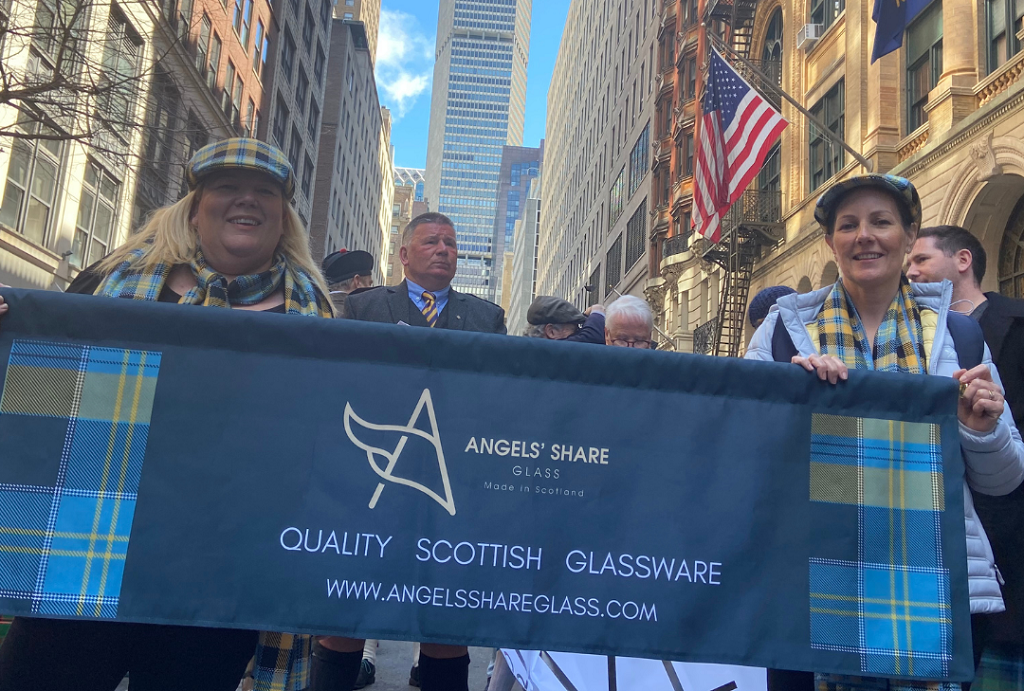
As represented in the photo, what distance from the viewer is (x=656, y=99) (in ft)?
130

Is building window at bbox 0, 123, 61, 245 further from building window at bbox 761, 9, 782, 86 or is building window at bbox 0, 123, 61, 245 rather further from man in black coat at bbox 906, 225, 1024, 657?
building window at bbox 761, 9, 782, 86

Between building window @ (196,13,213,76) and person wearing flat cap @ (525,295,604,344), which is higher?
building window @ (196,13,213,76)

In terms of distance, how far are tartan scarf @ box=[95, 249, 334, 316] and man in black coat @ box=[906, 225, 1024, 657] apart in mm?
2436

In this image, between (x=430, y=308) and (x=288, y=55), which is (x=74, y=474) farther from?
(x=288, y=55)

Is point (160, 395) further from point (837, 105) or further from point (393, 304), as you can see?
point (837, 105)

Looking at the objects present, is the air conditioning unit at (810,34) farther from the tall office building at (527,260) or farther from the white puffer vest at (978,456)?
the tall office building at (527,260)

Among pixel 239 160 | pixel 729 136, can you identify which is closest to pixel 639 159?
pixel 729 136

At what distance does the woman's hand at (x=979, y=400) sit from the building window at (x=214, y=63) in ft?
101

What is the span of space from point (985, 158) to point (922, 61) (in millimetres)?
4557

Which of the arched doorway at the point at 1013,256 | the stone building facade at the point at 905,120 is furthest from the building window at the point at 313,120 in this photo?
the arched doorway at the point at 1013,256

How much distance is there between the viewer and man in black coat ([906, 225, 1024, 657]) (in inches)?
107

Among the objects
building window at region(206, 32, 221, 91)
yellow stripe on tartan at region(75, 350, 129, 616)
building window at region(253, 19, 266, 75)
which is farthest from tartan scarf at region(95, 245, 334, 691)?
building window at region(253, 19, 266, 75)

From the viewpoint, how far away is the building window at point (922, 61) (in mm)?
16203

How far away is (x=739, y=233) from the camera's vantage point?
81.8ft
